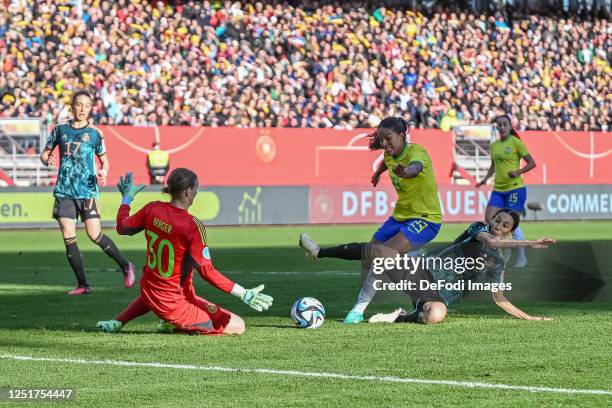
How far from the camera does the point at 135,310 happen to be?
1045 centimetres

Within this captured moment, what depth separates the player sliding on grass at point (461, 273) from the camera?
1127 cm

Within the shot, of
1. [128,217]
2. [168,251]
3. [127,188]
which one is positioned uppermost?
[127,188]

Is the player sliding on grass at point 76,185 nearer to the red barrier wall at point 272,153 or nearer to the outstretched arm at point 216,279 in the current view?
the outstretched arm at point 216,279

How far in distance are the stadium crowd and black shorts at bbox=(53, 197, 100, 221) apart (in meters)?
16.7

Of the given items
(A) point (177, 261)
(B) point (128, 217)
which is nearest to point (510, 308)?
(A) point (177, 261)

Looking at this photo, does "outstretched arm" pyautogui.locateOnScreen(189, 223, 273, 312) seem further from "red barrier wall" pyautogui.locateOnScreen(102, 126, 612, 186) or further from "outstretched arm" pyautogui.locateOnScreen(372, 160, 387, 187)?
"red barrier wall" pyautogui.locateOnScreen(102, 126, 612, 186)

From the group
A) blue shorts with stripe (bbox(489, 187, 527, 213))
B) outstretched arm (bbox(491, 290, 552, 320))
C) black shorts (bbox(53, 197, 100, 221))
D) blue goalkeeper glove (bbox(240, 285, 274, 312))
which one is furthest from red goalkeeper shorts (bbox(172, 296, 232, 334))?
blue shorts with stripe (bbox(489, 187, 527, 213))

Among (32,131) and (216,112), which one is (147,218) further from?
(216,112)

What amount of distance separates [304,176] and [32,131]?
8180 mm

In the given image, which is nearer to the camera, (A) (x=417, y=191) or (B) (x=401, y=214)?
(A) (x=417, y=191)

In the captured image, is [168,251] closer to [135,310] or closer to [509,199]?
[135,310]

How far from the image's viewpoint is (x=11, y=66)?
31547 millimetres

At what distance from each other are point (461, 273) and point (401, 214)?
2.68 feet

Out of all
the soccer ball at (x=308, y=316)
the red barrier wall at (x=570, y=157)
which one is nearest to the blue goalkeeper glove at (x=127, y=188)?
the soccer ball at (x=308, y=316)
